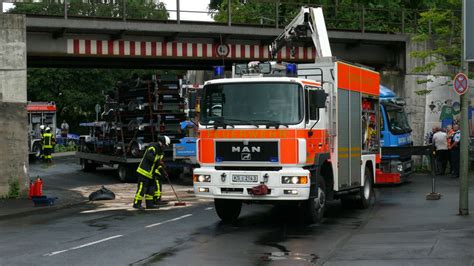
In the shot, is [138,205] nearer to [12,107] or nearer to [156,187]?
[156,187]

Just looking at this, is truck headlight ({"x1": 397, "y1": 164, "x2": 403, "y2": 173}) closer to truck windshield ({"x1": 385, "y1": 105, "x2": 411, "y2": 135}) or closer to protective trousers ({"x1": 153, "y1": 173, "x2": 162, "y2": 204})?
truck windshield ({"x1": 385, "y1": 105, "x2": 411, "y2": 135})

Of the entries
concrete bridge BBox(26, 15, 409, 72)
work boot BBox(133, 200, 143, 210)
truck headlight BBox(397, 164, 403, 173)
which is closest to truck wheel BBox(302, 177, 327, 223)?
work boot BBox(133, 200, 143, 210)

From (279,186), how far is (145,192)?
17.7 ft

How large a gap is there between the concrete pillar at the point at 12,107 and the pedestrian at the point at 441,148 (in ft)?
47.6

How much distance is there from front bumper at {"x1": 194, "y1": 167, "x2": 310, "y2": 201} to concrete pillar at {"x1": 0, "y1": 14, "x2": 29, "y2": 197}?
7.60 m

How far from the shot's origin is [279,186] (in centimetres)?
1334

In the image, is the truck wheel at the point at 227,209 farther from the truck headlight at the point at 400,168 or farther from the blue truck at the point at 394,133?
the truck headlight at the point at 400,168

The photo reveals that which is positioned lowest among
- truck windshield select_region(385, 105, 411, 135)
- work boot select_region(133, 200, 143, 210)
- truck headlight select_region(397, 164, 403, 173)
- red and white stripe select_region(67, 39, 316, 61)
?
work boot select_region(133, 200, 143, 210)

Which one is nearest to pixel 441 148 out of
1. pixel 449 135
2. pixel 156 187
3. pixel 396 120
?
pixel 449 135

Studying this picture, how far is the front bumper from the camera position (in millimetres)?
13273

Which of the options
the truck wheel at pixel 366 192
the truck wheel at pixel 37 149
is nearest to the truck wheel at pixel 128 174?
the truck wheel at pixel 366 192

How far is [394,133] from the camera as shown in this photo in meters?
23.8

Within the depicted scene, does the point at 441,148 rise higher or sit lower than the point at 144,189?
higher

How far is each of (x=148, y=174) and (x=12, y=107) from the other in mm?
4609
